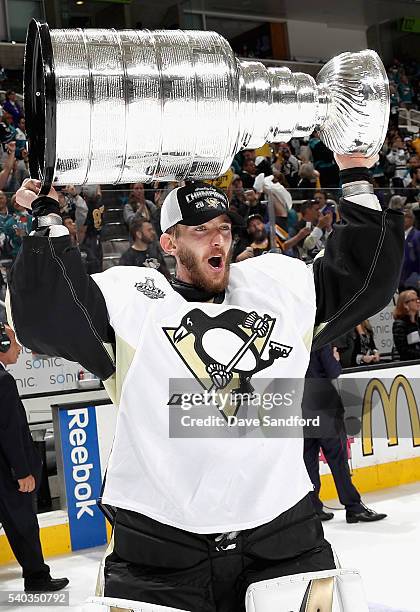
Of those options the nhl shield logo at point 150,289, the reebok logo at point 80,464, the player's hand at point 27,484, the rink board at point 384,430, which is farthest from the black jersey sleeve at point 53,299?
the rink board at point 384,430

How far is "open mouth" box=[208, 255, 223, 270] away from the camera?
227 cm

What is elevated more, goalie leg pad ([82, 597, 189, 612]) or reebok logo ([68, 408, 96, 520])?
goalie leg pad ([82, 597, 189, 612])

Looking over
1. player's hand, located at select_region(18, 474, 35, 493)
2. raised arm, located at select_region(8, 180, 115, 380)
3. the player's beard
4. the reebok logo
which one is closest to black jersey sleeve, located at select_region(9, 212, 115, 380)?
raised arm, located at select_region(8, 180, 115, 380)

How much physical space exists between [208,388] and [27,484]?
10.9 feet

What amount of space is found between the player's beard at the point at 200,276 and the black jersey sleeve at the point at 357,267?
25 centimetres

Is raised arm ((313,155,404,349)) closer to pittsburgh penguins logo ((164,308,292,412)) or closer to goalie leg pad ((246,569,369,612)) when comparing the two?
pittsburgh penguins logo ((164,308,292,412))

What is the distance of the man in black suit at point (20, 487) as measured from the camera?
5137 mm

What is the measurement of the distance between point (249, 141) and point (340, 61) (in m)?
0.32

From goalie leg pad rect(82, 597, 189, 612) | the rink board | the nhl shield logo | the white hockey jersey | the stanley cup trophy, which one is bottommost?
the rink board

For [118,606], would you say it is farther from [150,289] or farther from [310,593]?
[150,289]

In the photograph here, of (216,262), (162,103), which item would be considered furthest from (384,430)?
(162,103)

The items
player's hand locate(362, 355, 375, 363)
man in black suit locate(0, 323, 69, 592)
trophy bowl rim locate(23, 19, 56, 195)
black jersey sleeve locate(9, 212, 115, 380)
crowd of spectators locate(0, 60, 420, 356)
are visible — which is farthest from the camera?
player's hand locate(362, 355, 375, 363)

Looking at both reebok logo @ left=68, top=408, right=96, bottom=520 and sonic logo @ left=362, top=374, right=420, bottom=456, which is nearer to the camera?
reebok logo @ left=68, top=408, right=96, bottom=520

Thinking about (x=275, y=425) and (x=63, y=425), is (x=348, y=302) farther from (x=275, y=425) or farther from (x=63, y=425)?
(x=63, y=425)
